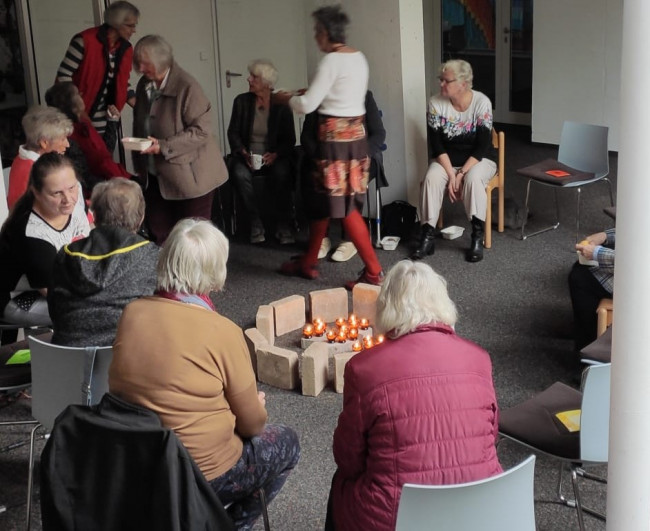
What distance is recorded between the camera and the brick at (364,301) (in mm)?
5281

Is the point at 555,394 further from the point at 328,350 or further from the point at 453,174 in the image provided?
the point at 453,174

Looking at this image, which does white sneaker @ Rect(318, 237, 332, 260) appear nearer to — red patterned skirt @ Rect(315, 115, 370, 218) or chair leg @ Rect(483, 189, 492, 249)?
red patterned skirt @ Rect(315, 115, 370, 218)

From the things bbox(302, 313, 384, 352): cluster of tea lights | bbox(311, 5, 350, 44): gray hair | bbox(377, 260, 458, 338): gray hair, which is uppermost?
bbox(311, 5, 350, 44): gray hair

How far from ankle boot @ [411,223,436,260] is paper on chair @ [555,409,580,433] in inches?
122

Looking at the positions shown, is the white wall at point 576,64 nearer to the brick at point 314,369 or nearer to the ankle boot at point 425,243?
the ankle boot at point 425,243

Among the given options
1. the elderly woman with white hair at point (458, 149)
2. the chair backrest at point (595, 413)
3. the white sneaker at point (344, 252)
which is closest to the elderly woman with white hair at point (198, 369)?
the chair backrest at point (595, 413)

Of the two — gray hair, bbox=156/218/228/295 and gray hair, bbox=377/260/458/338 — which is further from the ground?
gray hair, bbox=156/218/228/295

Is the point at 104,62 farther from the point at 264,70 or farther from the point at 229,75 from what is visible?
the point at 229,75

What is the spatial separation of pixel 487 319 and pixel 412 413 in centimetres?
293

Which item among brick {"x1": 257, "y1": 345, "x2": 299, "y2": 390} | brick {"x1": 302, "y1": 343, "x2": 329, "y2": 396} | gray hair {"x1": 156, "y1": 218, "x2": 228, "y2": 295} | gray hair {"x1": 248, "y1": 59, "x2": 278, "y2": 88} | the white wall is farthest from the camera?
the white wall

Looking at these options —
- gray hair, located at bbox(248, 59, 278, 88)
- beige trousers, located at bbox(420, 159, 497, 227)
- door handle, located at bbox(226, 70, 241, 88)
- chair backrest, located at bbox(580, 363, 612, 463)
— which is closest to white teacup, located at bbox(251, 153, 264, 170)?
gray hair, located at bbox(248, 59, 278, 88)

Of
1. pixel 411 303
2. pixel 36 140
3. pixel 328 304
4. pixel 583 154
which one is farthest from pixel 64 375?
pixel 583 154

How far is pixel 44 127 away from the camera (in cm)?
491

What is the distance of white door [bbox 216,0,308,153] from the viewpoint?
9.28 metres
